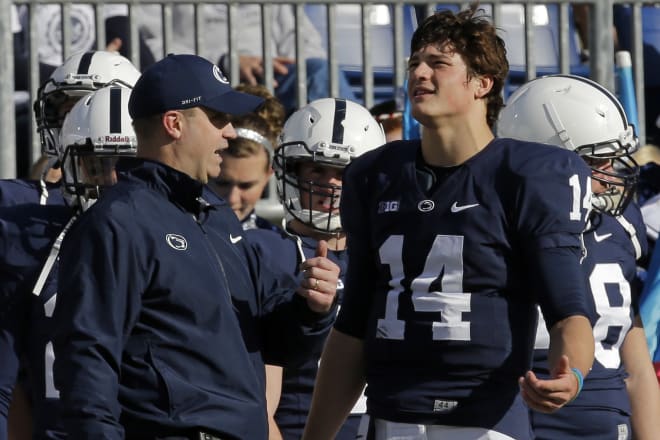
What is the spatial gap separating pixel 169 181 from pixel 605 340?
1.73 metres

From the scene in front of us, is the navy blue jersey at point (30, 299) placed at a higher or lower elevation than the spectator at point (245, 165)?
lower

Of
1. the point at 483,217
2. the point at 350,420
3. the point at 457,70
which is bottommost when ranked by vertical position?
the point at 350,420

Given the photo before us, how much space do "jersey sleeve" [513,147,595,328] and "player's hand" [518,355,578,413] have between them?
23 centimetres

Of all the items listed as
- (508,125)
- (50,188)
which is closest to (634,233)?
(508,125)

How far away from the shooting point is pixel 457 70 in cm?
397

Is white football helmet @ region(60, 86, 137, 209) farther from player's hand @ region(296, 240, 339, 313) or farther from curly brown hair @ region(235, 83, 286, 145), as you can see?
curly brown hair @ region(235, 83, 286, 145)

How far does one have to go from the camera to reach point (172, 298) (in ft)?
11.9

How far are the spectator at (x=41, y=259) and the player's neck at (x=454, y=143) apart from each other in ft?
4.11

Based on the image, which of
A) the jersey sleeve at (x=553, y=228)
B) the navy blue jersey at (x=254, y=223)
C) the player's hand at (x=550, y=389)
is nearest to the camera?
the player's hand at (x=550, y=389)

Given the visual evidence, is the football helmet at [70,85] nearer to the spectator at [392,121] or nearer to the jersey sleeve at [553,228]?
the spectator at [392,121]

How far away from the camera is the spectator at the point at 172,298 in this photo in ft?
11.5

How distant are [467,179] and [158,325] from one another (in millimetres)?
881

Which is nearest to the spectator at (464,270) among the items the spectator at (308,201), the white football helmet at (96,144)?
the spectator at (308,201)

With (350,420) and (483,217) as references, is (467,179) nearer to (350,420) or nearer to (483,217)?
(483,217)
